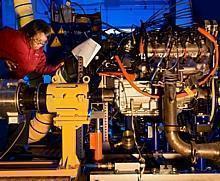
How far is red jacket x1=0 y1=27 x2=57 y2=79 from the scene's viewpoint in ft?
7.88

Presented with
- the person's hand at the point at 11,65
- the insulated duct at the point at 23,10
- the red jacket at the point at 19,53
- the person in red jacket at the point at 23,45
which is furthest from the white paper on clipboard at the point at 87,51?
the insulated duct at the point at 23,10

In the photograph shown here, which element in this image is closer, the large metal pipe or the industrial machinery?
the industrial machinery

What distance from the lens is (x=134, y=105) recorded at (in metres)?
2.22

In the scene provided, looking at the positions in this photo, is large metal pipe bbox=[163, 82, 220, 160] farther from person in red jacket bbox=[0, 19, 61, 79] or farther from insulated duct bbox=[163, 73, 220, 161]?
person in red jacket bbox=[0, 19, 61, 79]

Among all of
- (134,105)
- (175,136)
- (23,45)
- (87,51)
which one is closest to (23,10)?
(23,45)

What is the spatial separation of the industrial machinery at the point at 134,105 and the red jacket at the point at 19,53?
32 cm

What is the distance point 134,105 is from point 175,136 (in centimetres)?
34

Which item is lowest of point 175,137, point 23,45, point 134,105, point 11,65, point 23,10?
point 175,137

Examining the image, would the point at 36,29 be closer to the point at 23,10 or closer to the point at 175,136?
the point at 23,10

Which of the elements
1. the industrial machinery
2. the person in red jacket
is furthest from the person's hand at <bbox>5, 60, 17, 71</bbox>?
the industrial machinery

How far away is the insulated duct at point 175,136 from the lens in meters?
2.02

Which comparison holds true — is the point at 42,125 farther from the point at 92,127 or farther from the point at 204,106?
the point at 204,106

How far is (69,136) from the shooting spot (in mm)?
1775

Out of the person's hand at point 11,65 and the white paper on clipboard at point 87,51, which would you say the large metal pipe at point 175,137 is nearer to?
the white paper on clipboard at point 87,51
